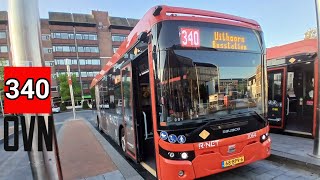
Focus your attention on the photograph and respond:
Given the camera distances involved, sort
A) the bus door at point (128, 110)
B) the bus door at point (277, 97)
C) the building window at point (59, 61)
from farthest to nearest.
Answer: the building window at point (59, 61), the bus door at point (277, 97), the bus door at point (128, 110)

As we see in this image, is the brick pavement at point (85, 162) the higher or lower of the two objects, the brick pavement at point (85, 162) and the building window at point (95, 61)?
the lower

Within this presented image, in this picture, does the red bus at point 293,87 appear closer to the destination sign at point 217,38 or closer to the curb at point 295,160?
the curb at point 295,160

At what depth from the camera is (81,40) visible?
57.4m

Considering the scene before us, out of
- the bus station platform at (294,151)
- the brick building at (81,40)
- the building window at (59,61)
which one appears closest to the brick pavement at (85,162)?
the bus station platform at (294,151)

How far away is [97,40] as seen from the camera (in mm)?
59219

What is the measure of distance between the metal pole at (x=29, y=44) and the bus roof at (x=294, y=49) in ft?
25.5

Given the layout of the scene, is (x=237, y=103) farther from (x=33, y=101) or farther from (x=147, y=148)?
(x=33, y=101)

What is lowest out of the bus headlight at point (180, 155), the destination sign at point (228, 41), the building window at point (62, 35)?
the bus headlight at point (180, 155)

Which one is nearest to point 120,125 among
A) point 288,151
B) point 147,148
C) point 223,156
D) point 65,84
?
point 147,148

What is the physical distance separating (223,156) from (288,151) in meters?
2.80

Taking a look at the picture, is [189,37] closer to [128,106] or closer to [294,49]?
[128,106]

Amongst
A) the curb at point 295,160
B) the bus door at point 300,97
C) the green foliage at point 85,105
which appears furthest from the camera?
the green foliage at point 85,105

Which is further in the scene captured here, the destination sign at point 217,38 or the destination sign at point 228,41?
the destination sign at point 228,41

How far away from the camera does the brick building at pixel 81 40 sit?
54938mm
